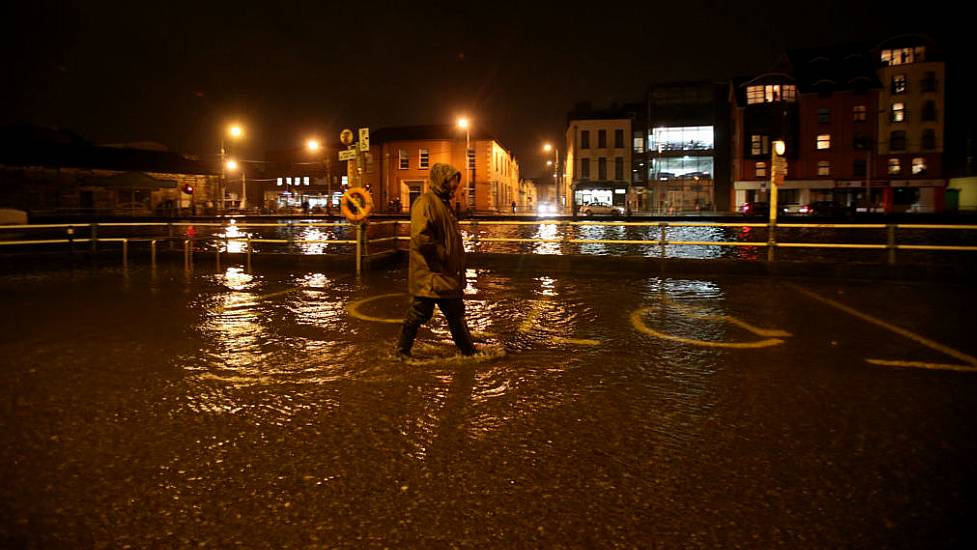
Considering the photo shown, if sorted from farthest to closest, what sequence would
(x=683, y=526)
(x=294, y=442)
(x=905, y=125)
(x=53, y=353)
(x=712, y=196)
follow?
(x=712, y=196)
(x=905, y=125)
(x=53, y=353)
(x=294, y=442)
(x=683, y=526)

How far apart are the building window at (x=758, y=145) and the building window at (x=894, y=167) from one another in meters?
10.3

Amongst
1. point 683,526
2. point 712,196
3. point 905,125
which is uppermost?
point 905,125

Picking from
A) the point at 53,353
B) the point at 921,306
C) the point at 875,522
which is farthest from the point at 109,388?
the point at 921,306

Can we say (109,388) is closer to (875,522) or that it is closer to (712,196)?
(875,522)

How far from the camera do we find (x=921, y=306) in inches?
379

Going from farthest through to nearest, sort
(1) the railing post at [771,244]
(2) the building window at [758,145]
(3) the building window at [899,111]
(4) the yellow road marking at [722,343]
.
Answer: (2) the building window at [758,145]
(3) the building window at [899,111]
(1) the railing post at [771,244]
(4) the yellow road marking at [722,343]

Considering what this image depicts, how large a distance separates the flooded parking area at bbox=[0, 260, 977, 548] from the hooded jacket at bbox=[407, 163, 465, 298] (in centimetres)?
76

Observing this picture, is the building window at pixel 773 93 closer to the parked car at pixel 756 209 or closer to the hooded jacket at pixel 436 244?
the parked car at pixel 756 209

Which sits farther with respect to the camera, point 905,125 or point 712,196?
point 712,196

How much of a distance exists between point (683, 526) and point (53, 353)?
6.16m

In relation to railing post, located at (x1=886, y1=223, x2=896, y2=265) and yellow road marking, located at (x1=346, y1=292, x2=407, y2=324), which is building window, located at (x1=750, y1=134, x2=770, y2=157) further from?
yellow road marking, located at (x1=346, y1=292, x2=407, y2=324)

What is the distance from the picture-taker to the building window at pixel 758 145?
186ft

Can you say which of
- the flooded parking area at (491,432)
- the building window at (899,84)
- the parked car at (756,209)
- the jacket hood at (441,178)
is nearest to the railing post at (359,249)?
the flooded parking area at (491,432)

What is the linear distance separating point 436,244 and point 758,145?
58.1m
